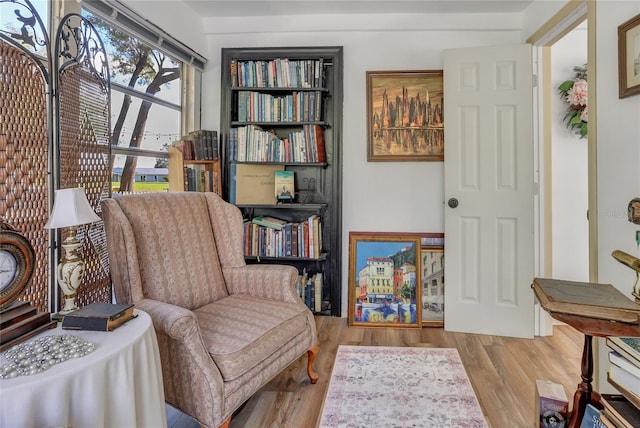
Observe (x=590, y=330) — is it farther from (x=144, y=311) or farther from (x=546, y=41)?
(x=546, y=41)

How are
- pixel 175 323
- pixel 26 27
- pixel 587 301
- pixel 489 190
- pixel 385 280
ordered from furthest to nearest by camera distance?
pixel 385 280 < pixel 489 190 < pixel 26 27 < pixel 175 323 < pixel 587 301

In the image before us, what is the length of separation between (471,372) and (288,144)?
6.63 feet

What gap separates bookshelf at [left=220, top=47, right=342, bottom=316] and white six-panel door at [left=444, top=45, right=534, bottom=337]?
889 mm

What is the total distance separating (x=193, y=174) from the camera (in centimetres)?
282

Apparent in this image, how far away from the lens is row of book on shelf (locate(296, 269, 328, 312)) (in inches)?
116

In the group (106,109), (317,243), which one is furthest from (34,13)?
(317,243)

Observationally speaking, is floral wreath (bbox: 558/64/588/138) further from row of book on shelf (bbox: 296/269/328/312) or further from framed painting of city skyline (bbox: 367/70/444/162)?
row of book on shelf (bbox: 296/269/328/312)

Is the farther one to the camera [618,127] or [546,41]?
[546,41]

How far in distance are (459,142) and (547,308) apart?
177 centimetres

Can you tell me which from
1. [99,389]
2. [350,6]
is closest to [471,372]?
[99,389]

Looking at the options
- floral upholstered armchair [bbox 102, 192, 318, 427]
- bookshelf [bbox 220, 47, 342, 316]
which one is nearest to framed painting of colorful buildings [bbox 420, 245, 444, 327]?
bookshelf [bbox 220, 47, 342, 316]

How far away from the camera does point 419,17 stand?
2.92m

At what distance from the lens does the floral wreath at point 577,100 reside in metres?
2.72

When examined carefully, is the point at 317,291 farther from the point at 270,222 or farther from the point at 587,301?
the point at 587,301
